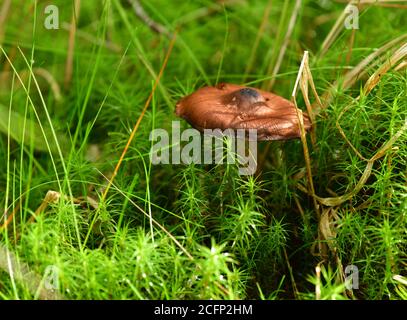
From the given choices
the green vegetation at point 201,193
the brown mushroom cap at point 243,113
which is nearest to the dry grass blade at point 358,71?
the green vegetation at point 201,193

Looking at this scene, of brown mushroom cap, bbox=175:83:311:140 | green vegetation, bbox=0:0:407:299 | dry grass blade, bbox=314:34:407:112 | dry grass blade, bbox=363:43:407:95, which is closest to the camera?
green vegetation, bbox=0:0:407:299

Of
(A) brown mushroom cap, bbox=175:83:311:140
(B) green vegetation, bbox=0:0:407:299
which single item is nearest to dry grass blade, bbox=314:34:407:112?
(B) green vegetation, bbox=0:0:407:299

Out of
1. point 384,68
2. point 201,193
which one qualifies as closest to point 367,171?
point 384,68

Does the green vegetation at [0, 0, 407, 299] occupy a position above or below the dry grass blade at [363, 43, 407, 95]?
below

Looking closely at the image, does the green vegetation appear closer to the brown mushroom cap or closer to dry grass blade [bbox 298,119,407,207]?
dry grass blade [bbox 298,119,407,207]

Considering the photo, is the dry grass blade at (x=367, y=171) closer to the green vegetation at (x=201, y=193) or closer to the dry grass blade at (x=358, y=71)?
the green vegetation at (x=201, y=193)

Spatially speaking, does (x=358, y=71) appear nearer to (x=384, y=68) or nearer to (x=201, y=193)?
(x=384, y=68)
